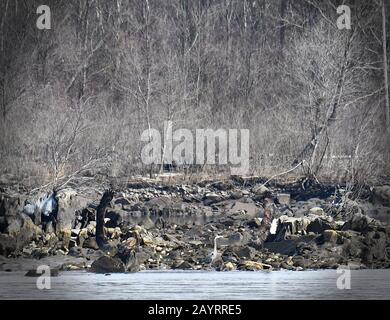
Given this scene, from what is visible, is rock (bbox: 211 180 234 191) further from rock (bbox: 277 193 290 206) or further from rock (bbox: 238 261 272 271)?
rock (bbox: 238 261 272 271)

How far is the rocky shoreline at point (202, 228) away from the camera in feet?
60.8

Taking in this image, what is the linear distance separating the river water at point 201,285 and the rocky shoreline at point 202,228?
0.49m

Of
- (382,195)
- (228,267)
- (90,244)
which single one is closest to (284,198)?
(382,195)

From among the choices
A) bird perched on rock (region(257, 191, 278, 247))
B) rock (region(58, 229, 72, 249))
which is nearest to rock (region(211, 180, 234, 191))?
bird perched on rock (region(257, 191, 278, 247))

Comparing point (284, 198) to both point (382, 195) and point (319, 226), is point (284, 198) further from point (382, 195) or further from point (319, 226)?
point (319, 226)

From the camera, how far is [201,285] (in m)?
16.6

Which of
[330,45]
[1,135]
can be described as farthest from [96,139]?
[330,45]

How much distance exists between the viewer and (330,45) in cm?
2648

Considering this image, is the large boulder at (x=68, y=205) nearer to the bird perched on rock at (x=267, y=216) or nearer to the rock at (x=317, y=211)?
the bird perched on rock at (x=267, y=216)

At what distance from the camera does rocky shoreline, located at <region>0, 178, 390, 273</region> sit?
60.8ft

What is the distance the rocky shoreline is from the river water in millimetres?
491

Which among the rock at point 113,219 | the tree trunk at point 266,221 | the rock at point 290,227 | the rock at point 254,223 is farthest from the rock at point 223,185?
the rock at point 290,227
